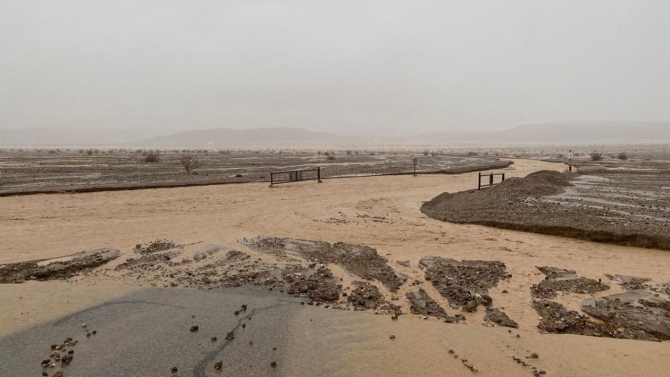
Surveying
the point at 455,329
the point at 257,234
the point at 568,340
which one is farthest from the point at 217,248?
the point at 568,340

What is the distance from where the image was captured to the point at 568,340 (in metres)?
5.06

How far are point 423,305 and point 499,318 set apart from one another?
1.15 metres

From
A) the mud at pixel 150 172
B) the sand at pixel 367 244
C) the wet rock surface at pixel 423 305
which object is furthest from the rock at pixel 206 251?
the mud at pixel 150 172

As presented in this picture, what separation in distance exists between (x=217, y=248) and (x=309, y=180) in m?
15.0

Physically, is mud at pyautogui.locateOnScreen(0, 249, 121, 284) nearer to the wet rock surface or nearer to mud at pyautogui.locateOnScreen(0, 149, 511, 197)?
the wet rock surface

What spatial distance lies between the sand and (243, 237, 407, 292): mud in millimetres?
408

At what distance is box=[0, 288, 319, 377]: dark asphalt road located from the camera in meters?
4.44

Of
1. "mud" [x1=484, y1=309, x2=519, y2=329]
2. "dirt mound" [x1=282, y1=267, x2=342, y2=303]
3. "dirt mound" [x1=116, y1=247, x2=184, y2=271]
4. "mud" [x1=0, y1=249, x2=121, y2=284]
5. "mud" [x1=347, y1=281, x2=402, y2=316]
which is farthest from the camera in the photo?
"dirt mound" [x1=116, y1=247, x2=184, y2=271]

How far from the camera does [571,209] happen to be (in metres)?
13.2

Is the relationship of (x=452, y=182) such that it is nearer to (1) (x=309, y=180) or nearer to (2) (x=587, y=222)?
(1) (x=309, y=180)

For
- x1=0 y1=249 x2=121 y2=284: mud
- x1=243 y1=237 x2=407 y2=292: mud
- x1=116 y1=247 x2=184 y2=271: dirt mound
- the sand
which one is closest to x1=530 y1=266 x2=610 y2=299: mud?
the sand

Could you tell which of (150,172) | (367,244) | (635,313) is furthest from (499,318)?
(150,172)

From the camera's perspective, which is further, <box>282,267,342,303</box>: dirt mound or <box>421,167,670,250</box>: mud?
<box>421,167,670,250</box>: mud

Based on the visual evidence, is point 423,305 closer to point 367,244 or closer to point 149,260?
point 367,244
